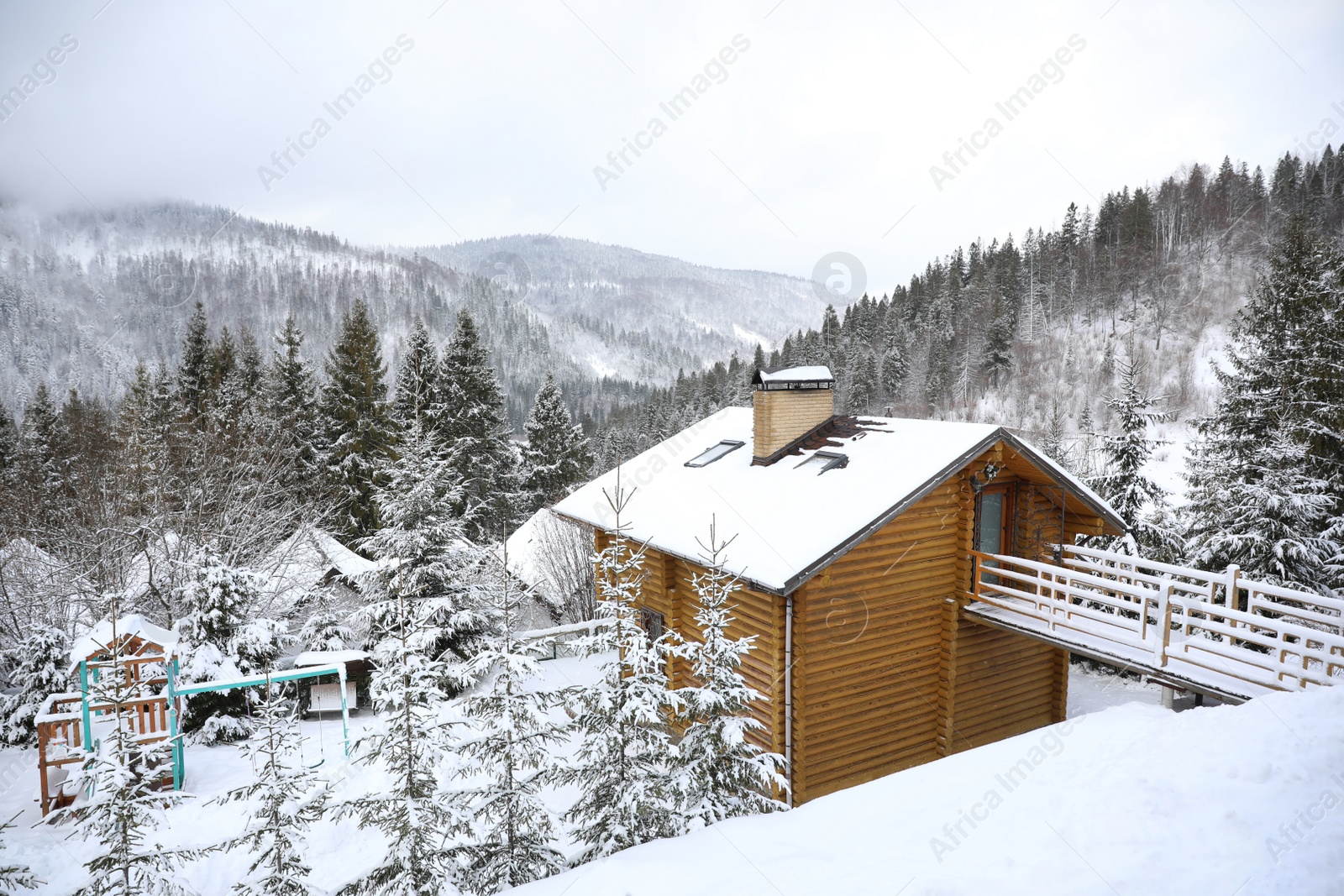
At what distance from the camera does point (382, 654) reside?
20.7 feet

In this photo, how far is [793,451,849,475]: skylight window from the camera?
12414 mm

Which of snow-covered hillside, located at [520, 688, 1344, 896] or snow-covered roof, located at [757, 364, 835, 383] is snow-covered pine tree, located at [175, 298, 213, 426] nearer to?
snow-covered roof, located at [757, 364, 835, 383]

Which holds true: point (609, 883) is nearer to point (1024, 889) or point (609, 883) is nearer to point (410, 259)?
point (1024, 889)

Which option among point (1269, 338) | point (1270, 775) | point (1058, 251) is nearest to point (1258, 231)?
point (1058, 251)

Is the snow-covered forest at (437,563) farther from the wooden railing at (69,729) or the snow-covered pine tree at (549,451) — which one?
the wooden railing at (69,729)

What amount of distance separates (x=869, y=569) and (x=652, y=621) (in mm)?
5211

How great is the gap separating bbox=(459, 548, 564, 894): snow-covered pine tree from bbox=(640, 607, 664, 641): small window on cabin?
23.5 feet

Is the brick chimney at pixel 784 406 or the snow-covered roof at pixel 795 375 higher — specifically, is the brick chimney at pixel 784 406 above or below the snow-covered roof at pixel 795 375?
below

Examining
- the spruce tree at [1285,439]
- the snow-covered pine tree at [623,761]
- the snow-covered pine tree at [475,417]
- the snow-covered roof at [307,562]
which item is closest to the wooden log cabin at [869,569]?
the snow-covered pine tree at [623,761]

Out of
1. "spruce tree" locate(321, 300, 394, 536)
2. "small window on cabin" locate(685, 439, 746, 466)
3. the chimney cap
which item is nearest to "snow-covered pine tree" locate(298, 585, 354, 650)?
"small window on cabin" locate(685, 439, 746, 466)

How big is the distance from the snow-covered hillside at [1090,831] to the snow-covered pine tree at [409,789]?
41.1 inches

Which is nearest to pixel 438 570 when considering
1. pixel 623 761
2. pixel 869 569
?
pixel 623 761

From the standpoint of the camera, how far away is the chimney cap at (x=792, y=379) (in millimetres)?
13719

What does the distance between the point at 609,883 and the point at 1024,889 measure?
3.39 m
